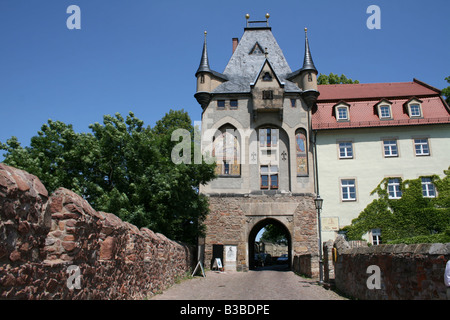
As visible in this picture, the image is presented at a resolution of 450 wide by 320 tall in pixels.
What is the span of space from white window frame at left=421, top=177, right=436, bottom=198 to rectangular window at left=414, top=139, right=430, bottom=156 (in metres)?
1.83

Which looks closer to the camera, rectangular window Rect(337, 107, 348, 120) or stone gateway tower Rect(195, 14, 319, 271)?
stone gateway tower Rect(195, 14, 319, 271)

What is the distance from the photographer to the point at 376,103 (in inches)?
1141

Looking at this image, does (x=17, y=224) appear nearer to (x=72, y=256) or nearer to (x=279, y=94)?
(x=72, y=256)

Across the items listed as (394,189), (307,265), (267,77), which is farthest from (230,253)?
(267,77)

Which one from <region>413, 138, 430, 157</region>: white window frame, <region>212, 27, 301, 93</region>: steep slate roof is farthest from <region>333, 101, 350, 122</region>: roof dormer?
<region>413, 138, 430, 157</region>: white window frame

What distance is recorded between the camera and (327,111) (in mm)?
29219

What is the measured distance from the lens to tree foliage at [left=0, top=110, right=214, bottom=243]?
18.1m

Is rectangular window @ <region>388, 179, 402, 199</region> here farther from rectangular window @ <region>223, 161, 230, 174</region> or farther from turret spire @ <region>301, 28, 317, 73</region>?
rectangular window @ <region>223, 161, 230, 174</region>

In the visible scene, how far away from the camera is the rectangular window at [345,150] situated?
27500 millimetres

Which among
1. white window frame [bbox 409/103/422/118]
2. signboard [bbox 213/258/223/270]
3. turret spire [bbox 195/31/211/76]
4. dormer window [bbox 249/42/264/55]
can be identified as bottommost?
signboard [bbox 213/258/223/270]

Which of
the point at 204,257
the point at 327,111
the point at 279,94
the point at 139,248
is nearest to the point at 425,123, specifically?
the point at 327,111

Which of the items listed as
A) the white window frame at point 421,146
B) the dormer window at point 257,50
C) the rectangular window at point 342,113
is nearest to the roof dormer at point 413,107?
the white window frame at point 421,146
